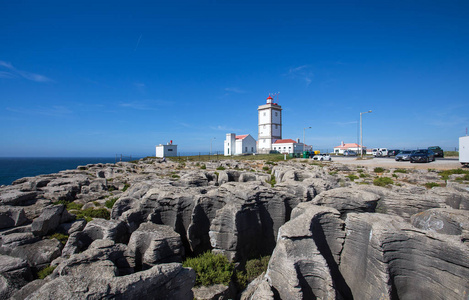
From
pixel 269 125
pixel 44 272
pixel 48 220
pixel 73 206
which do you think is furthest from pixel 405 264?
pixel 269 125

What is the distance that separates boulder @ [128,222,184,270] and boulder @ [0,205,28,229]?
29.2 feet

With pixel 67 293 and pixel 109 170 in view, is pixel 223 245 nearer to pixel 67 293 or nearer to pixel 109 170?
pixel 67 293

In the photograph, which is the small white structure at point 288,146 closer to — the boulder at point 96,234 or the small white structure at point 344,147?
the small white structure at point 344,147

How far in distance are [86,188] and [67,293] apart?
68.7 ft

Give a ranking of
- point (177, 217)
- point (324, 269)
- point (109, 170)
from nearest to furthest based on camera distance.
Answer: point (324, 269), point (177, 217), point (109, 170)

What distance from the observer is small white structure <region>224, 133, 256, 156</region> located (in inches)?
3418

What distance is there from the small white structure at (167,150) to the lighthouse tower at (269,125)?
33.0 m

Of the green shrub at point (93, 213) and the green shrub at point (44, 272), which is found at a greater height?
the green shrub at point (93, 213)

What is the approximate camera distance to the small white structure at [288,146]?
80.7m

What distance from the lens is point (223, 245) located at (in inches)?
439

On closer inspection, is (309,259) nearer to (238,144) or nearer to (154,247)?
(154,247)

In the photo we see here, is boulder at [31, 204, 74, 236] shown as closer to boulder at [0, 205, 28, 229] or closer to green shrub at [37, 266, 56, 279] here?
boulder at [0, 205, 28, 229]

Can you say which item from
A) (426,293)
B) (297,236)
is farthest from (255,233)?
(426,293)

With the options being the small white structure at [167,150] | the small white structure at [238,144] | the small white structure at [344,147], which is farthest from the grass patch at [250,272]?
the small white structure at [344,147]
